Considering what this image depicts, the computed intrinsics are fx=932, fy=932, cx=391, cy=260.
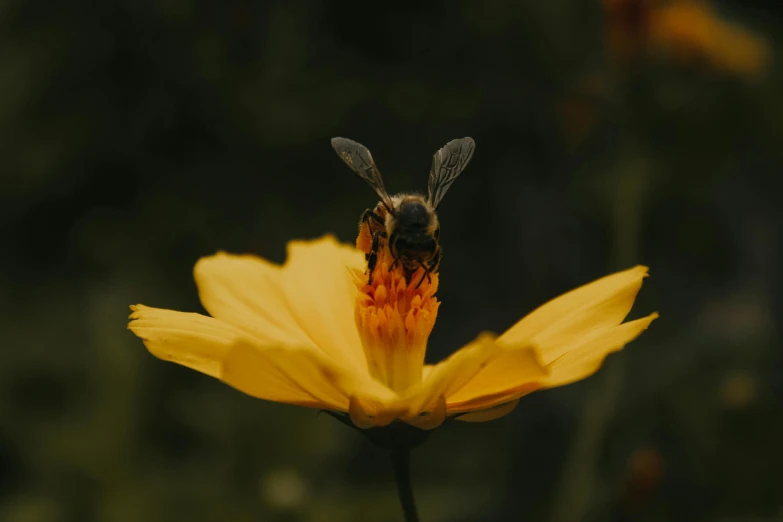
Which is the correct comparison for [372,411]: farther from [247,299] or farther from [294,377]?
[247,299]

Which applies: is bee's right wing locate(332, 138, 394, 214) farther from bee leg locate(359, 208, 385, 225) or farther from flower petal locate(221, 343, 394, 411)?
flower petal locate(221, 343, 394, 411)

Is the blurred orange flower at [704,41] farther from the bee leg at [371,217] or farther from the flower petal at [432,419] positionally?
the flower petal at [432,419]

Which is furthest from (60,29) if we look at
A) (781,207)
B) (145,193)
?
(781,207)

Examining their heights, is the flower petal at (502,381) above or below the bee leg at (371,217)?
below

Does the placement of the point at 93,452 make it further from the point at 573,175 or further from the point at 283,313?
the point at 573,175

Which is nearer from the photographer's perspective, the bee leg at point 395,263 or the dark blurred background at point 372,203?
the bee leg at point 395,263

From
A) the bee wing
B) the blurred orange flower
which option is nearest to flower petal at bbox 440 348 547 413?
the bee wing

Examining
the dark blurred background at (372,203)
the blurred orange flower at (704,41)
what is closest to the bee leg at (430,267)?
the dark blurred background at (372,203)
